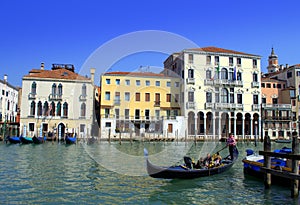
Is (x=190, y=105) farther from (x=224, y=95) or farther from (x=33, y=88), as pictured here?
(x=33, y=88)

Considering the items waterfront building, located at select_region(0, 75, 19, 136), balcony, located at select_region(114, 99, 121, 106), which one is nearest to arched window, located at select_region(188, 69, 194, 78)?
balcony, located at select_region(114, 99, 121, 106)

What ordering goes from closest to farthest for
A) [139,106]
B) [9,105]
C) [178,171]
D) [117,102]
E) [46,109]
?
[178,171]
[46,109]
[117,102]
[139,106]
[9,105]

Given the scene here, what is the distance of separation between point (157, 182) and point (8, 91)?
28534 millimetres

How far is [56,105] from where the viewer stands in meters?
25.8

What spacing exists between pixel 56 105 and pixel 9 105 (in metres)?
9.31

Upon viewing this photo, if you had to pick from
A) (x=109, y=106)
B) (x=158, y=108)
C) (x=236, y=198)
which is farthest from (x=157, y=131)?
(x=236, y=198)

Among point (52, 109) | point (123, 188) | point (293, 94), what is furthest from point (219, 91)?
point (123, 188)

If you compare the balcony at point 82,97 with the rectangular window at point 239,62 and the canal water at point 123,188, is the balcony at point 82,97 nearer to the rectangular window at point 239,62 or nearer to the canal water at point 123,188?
the rectangular window at point 239,62

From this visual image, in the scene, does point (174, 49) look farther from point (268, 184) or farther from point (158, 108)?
point (158, 108)

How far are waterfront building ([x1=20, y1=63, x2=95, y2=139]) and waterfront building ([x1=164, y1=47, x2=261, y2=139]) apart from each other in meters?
8.44

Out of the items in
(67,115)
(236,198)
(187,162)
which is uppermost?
(67,115)

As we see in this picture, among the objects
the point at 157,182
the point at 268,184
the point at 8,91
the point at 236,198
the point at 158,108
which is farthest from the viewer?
the point at 8,91

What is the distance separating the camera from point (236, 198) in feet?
20.1

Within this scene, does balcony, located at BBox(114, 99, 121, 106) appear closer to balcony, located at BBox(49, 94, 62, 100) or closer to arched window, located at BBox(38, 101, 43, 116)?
balcony, located at BBox(49, 94, 62, 100)
